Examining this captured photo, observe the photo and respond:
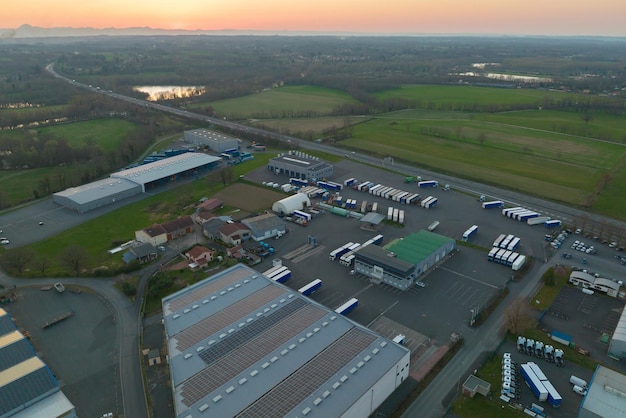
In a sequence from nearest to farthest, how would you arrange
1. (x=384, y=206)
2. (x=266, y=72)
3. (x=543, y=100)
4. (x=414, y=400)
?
(x=414, y=400), (x=384, y=206), (x=543, y=100), (x=266, y=72)

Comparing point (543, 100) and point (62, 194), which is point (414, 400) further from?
point (543, 100)

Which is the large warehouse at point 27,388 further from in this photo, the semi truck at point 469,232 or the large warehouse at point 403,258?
the semi truck at point 469,232

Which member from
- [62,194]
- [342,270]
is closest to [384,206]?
[342,270]

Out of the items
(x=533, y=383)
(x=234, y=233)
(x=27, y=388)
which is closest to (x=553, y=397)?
(x=533, y=383)

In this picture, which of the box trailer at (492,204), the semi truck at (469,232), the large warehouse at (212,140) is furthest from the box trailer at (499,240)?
the large warehouse at (212,140)

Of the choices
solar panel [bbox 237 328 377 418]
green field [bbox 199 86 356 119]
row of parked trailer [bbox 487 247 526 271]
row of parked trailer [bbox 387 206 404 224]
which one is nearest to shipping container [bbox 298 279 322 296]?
solar panel [bbox 237 328 377 418]

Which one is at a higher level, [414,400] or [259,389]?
[259,389]
